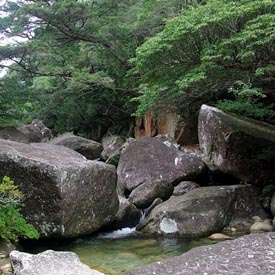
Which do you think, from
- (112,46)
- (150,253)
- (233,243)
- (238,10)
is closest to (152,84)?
(238,10)

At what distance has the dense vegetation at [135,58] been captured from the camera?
21.8 ft

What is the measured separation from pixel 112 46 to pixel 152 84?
5.19m

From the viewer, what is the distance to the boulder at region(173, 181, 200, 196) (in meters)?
9.76

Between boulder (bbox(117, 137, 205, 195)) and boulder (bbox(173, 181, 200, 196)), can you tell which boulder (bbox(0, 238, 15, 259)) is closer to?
boulder (bbox(117, 137, 205, 195))

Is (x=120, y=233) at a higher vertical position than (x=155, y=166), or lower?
lower

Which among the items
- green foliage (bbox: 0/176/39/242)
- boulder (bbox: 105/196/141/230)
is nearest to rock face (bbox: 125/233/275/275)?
green foliage (bbox: 0/176/39/242)

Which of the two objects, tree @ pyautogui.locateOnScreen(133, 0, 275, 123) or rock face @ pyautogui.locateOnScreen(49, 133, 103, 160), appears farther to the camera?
rock face @ pyautogui.locateOnScreen(49, 133, 103, 160)

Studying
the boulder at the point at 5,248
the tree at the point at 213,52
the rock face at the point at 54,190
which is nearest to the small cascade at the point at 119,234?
the rock face at the point at 54,190

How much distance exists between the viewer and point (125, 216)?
8664mm

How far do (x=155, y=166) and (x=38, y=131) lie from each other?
10.2m

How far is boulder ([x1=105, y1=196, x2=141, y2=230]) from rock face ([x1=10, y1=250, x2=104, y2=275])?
302 cm

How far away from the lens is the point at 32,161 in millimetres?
6895

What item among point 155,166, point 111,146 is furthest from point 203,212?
point 111,146

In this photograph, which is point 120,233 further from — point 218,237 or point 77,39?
point 77,39
